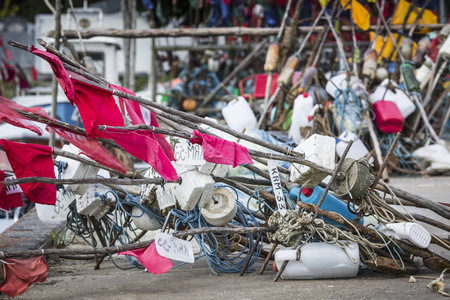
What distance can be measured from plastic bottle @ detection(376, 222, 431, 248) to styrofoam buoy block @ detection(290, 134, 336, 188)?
544 millimetres

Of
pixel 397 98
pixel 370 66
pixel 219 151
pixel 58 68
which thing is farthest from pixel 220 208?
pixel 370 66

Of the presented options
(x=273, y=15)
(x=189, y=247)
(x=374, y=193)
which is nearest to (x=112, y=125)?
(x=189, y=247)

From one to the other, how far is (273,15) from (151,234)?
7.40m

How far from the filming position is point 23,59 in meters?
20.3

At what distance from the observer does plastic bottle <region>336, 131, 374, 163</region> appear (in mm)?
6633

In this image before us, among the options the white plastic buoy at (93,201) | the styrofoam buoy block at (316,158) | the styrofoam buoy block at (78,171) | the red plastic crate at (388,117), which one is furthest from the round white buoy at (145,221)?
the red plastic crate at (388,117)

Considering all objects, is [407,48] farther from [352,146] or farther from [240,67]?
[240,67]

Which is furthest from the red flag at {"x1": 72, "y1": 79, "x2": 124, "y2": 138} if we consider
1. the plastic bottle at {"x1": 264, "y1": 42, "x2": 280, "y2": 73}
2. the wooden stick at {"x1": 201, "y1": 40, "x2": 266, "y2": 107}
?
the wooden stick at {"x1": 201, "y1": 40, "x2": 266, "y2": 107}

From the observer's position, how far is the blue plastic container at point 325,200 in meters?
3.75

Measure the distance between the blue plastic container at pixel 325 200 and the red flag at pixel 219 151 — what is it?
26.6 inches

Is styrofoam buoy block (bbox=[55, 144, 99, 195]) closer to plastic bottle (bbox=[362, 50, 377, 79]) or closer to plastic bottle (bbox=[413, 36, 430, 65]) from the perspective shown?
plastic bottle (bbox=[362, 50, 377, 79])

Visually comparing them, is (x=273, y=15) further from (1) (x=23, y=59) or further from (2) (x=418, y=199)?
(1) (x=23, y=59)

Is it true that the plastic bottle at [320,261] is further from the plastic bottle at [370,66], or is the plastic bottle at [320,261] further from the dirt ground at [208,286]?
the plastic bottle at [370,66]

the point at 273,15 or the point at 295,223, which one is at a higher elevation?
the point at 273,15
